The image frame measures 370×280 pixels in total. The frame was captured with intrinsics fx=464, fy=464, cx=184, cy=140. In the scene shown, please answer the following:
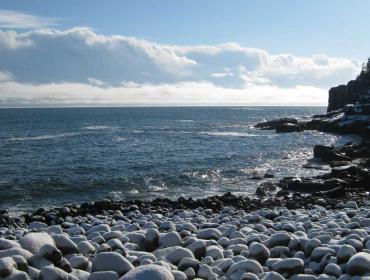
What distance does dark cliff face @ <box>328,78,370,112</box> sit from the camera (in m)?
96.3

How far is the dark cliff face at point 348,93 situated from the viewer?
9631 centimetres

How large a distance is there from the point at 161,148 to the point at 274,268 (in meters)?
43.9

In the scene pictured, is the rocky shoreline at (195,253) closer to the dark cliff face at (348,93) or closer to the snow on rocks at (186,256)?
the snow on rocks at (186,256)

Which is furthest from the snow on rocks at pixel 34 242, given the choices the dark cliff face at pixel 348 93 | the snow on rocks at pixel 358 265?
the dark cliff face at pixel 348 93

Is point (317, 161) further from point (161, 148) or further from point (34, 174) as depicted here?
point (34, 174)

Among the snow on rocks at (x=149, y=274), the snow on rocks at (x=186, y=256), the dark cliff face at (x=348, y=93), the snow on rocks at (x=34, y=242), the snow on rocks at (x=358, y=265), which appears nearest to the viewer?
the snow on rocks at (x=149, y=274)

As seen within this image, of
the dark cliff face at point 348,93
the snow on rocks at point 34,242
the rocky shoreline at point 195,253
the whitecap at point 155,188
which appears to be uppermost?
the dark cliff face at point 348,93

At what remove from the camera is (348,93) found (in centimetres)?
10119

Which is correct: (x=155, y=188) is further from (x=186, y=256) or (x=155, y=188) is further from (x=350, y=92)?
(x=350, y=92)

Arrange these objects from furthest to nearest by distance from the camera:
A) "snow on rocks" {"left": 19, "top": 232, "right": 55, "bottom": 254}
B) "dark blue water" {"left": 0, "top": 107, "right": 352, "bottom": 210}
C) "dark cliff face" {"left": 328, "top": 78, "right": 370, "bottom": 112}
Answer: "dark cliff face" {"left": 328, "top": 78, "right": 370, "bottom": 112} < "dark blue water" {"left": 0, "top": 107, "right": 352, "bottom": 210} < "snow on rocks" {"left": 19, "top": 232, "right": 55, "bottom": 254}

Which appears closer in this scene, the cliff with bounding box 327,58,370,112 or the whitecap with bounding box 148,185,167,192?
the whitecap with bounding box 148,185,167,192

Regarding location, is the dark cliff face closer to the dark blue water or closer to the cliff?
the cliff

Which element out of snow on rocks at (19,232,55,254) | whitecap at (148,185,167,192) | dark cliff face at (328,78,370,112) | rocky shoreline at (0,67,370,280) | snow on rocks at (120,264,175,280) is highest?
dark cliff face at (328,78,370,112)

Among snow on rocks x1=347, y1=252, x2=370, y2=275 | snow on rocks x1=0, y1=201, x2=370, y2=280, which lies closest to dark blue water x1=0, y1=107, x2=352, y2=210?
snow on rocks x1=0, y1=201, x2=370, y2=280
